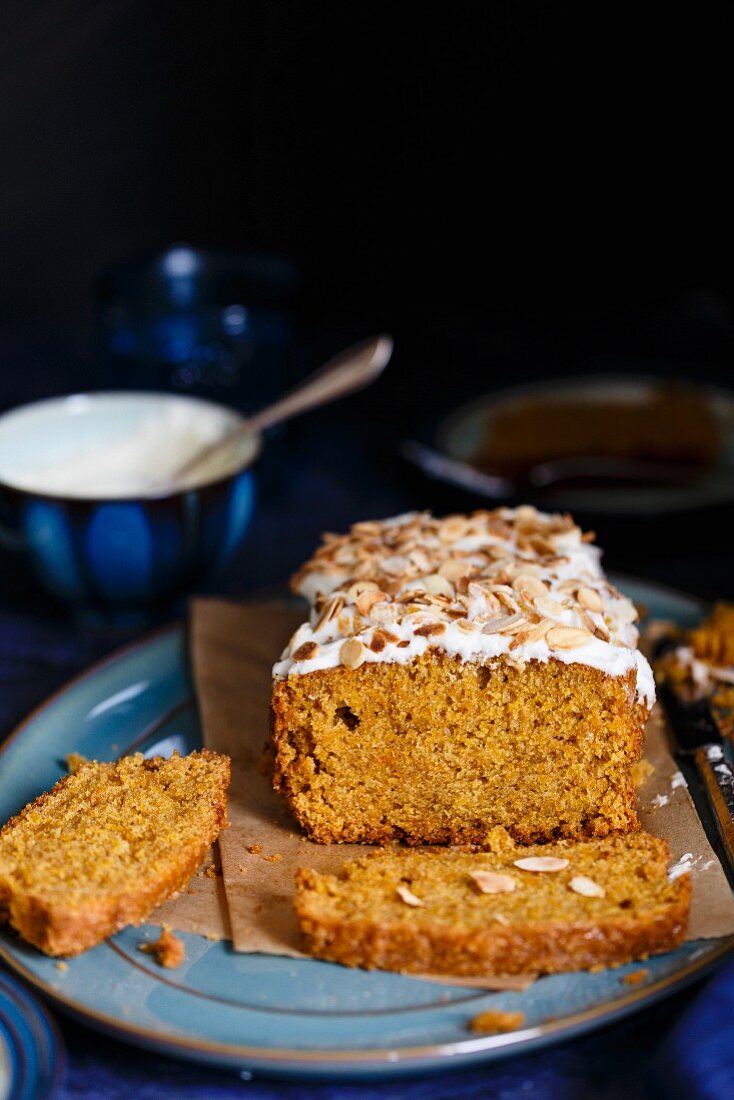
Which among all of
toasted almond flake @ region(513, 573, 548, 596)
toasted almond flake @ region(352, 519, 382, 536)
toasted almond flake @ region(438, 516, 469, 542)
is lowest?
toasted almond flake @ region(352, 519, 382, 536)

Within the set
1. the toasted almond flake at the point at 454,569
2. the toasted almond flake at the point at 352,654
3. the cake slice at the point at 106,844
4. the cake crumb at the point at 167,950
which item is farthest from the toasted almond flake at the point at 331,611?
the cake crumb at the point at 167,950

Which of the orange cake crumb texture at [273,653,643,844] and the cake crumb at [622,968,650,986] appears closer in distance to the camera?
the cake crumb at [622,968,650,986]

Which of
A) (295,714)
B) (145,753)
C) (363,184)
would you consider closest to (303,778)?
(295,714)

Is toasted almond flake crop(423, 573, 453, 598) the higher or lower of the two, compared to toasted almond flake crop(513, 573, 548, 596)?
lower

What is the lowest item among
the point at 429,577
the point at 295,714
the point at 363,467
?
the point at 363,467

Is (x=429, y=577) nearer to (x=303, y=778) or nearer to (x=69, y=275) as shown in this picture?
(x=303, y=778)

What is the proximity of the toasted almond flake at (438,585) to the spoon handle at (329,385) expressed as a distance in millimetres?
1210

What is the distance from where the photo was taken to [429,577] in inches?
116

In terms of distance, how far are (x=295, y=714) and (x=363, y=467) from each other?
2.11m

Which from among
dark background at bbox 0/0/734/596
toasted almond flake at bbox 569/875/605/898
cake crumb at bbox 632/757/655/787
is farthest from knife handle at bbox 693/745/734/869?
dark background at bbox 0/0/734/596

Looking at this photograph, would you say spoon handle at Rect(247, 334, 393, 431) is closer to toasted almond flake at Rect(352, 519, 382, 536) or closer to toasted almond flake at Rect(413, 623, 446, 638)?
toasted almond flake at Rect(352, 519, 382, 536)

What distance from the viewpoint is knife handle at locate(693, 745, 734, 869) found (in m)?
2.71

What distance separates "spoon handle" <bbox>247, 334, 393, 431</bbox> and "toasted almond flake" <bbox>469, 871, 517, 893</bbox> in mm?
1833

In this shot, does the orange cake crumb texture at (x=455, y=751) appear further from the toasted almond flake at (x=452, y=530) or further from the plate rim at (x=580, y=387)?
the plate rim at (x=580, y=387)
